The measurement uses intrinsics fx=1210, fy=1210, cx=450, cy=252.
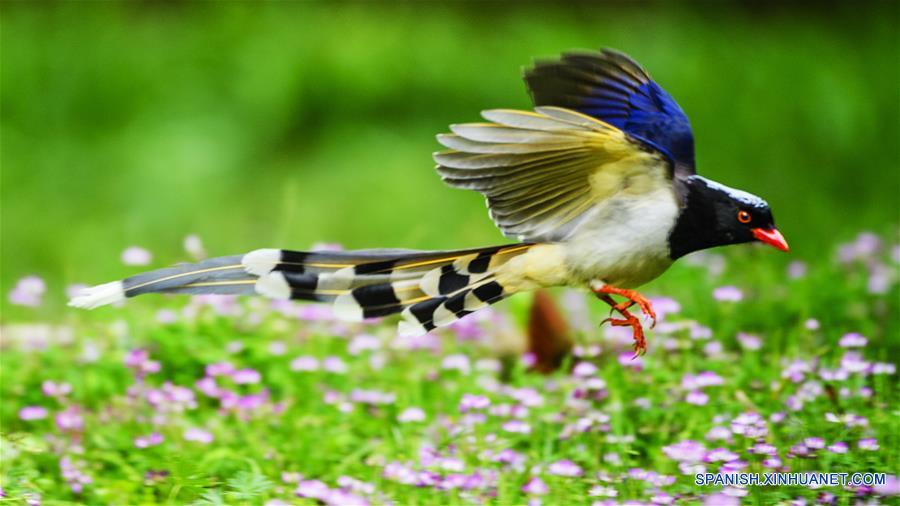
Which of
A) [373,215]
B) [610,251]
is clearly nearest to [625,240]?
[610,251]

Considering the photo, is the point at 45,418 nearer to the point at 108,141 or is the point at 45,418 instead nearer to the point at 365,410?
the point at 365,410

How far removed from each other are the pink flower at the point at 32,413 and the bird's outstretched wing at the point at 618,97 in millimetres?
1472

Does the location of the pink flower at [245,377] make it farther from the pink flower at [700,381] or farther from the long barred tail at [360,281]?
the pink flower at [700,381]

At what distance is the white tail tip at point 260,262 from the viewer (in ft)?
8.03

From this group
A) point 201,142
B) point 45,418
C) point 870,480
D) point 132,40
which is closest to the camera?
point 870,480

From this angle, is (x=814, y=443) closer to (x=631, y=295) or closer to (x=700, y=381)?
(x=700, y=381)

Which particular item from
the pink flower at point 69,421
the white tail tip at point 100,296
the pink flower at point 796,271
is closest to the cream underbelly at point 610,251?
the white tail tip at point 100,296

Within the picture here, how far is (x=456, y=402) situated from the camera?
3.12m

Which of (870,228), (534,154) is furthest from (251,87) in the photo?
(534,154)

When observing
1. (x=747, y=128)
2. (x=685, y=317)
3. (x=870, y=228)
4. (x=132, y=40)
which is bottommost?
(x=685, y=317)

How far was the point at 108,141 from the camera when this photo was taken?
591cm

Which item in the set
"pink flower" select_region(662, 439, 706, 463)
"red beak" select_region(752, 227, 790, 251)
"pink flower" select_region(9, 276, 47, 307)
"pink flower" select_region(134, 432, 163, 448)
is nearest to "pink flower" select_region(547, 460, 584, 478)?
"pink flower" select_region(662, 439, 706, 463)

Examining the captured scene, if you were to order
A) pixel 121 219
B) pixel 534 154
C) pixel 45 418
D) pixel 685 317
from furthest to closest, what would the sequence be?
1. pixel 121 219
2. pixel 685 317
3. pixel 45 418
4. pixel 534 154

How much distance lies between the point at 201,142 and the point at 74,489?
3.23m
